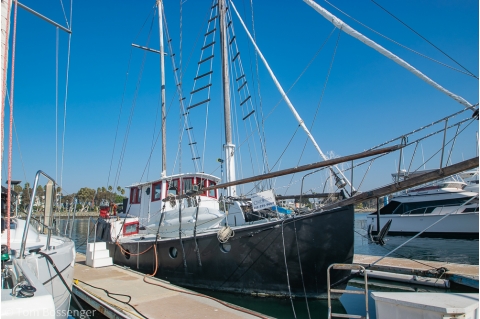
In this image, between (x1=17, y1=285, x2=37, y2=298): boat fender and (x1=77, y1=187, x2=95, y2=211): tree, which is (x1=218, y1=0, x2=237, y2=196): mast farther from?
(x1=77, y1=187, x2=95, y2=211): tree

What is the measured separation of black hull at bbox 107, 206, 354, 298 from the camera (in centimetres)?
891

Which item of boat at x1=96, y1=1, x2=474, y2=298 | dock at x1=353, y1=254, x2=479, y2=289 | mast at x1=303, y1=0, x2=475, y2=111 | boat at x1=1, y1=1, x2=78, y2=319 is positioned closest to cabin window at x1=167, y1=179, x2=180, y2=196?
boat at x1=96, y1=1, x2=474, y2=298

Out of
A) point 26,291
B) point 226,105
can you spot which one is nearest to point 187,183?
point 226,105

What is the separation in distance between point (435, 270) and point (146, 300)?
9.28 meters

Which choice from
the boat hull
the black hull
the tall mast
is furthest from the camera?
the boat hull

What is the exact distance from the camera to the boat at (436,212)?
23.6 metres

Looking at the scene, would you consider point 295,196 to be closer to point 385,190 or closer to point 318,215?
point 318,215

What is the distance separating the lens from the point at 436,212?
2580cm

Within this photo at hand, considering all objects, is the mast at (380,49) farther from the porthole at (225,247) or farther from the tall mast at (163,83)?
the tall mast at (163,83)

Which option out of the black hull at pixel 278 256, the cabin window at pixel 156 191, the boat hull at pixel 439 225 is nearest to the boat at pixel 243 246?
the black hull at pixel 278 256

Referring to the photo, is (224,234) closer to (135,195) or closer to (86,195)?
(135,195)

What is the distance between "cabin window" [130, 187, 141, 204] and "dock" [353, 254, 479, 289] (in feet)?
32.2

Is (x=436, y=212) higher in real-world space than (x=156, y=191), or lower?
lower

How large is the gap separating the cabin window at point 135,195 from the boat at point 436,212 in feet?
54.1
